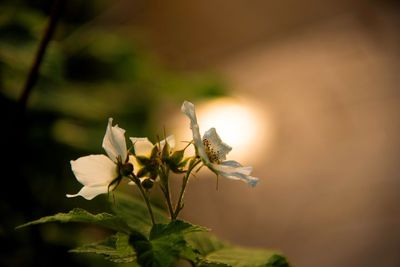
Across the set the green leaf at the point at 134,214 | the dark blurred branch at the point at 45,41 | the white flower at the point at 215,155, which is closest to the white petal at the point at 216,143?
the white flower at the point at 215,155

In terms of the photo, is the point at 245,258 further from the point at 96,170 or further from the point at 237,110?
the point at 237,110

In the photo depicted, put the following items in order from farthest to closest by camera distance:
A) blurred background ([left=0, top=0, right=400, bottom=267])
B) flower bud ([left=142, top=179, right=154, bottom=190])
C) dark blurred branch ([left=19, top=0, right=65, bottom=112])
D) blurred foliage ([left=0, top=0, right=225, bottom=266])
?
blurred background ([left=0, top=0, right=400, bottom=267])
blurred foliage ([left=0, top=0, right=225, bottom=266])
dark blurred branch ([left=19, top=0, right=65, bottom=112])
flower bud ([left=142, top=179, right=154, bottom=190])

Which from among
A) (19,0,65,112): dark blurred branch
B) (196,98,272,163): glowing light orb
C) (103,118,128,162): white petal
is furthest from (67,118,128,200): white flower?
(196,98,272,163): glowing light orb

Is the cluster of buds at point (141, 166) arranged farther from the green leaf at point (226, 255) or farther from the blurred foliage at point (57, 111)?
the blurred foliage at point (57, 111)

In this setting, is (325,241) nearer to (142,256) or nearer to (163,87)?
(163,87)

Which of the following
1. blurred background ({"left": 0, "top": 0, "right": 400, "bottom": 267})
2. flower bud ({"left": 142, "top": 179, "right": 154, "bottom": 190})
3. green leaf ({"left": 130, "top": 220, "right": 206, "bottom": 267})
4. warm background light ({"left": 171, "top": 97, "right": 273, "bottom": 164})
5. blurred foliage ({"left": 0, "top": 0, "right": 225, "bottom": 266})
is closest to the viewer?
green leaf ({"left": 130, "top": 220, "right": 206, "bottom": 267})

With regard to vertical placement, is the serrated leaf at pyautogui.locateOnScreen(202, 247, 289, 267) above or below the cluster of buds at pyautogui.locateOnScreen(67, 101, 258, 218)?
below

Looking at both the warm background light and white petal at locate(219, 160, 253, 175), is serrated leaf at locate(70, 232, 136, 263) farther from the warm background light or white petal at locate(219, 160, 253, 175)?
the warm background light

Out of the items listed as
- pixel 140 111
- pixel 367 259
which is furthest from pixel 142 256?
pixel 367 259
